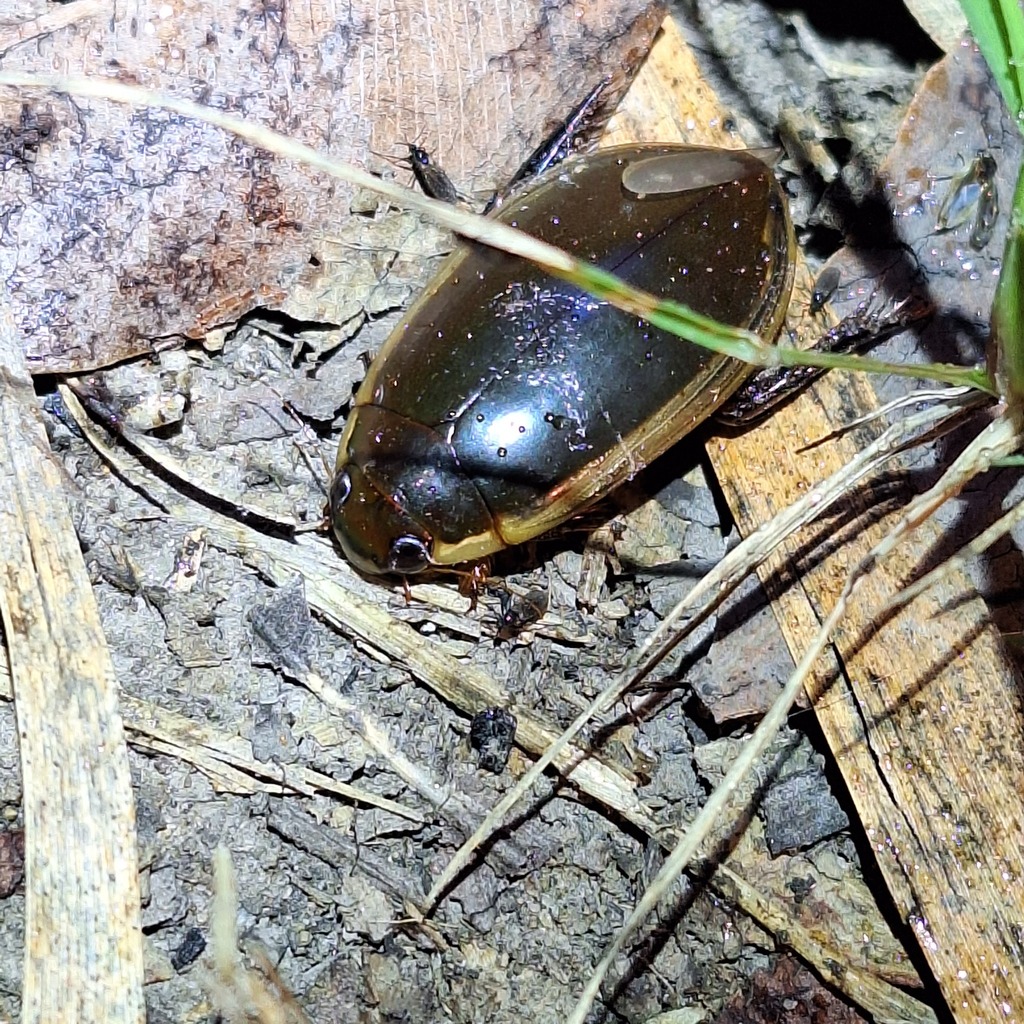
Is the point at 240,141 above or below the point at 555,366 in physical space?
above

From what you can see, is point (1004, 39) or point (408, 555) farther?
point (408, 555)

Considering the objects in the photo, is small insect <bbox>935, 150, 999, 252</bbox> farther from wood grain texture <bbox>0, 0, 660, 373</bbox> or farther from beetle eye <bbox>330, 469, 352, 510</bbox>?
beetle eye <bbox>330, 469, 352, 510</bbox>

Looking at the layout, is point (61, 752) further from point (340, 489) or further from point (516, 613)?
point (516, 613)

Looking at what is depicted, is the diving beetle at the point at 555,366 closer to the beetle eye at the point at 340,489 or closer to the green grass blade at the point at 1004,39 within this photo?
the beetle eye at the point at 340,489

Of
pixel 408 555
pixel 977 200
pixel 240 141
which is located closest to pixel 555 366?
pixel 408 555

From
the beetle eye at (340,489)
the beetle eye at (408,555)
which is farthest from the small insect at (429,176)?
the beetle eye at (408,555)

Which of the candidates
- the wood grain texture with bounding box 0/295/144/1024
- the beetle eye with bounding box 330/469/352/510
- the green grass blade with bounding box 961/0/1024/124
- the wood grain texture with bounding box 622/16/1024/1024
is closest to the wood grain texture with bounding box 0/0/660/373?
the wood grain texture with bounding box 0/295/144/1024
